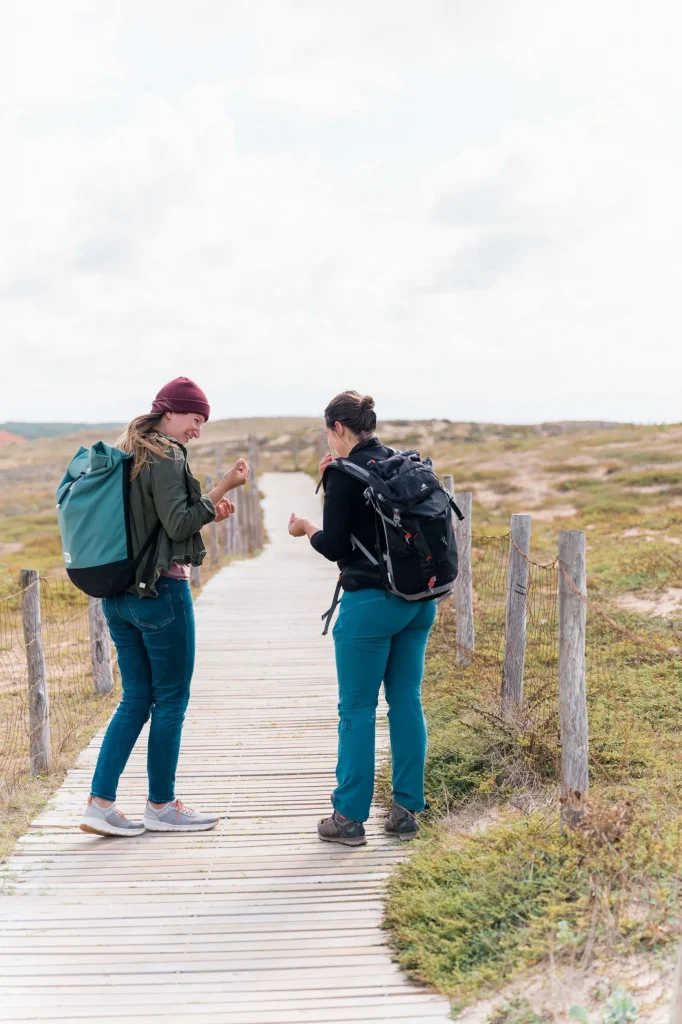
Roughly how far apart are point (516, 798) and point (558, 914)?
129cm

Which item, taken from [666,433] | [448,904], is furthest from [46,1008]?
[666,433]

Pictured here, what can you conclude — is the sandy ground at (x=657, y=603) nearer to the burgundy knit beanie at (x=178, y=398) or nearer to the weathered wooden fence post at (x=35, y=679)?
the weathered wooden fence post at (x=35, y=679)

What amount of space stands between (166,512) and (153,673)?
760mm

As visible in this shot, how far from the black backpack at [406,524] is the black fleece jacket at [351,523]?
0.10 feet

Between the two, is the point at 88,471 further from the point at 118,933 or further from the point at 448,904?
the point at 448,904

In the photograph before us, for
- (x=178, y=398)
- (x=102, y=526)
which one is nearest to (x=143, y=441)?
(x=178, y=398)

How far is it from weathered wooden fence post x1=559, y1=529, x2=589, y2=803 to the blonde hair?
1678 mm

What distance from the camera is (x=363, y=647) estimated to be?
13.3 ft

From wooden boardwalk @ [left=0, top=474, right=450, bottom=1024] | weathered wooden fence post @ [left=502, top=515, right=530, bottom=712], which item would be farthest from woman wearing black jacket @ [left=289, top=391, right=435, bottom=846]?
weathered wooden fence post @ [left=502, top=515, right=530, bottom=712]

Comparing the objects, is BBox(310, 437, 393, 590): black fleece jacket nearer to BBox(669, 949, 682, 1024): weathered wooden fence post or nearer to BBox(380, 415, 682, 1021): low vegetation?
BBox(380, 415, 682, 1021): low vegetation

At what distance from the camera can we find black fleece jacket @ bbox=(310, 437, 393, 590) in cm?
386

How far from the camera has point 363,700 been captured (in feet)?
13.6

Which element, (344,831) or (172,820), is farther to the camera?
(172,820)

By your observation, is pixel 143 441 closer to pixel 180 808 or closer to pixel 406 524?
pixel 406 524
